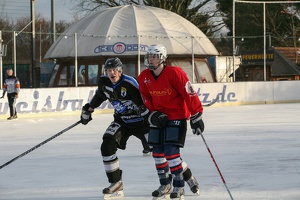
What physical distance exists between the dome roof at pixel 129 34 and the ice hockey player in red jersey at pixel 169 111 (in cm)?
1862

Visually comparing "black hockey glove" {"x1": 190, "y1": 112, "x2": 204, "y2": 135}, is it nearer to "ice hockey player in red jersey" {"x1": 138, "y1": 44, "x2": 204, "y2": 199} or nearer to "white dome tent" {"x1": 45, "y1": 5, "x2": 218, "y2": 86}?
"ice hockey player in red jersey" {"x1": 138, "y1": 44, "x2": 204, "y2": 199}

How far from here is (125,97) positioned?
6047 mm

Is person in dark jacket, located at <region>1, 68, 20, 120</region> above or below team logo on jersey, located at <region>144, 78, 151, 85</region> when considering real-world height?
below

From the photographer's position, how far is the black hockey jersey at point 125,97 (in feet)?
19.8

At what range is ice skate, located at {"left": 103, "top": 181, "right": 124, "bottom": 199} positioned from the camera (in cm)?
578

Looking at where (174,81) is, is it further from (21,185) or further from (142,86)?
(21,185)

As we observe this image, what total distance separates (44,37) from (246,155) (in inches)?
1551

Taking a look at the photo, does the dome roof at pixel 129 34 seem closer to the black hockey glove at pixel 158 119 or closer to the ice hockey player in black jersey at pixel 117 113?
the ice hockey player in black jersey at pixel 117 113

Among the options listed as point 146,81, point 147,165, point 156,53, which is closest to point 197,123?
point 146,81

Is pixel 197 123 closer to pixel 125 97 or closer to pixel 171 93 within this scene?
pixel 171 93

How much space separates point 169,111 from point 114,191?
88 cm

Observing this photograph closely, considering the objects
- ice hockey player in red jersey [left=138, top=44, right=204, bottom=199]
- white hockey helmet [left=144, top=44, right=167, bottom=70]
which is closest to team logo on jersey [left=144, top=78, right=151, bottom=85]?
ice hockey player in red jersey [left=138, top=44, right=204, bottom=199]

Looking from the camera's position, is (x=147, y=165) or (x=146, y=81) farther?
(x=147, y=165)

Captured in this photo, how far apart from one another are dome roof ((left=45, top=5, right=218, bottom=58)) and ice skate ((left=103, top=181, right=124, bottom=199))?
18.4 meters
